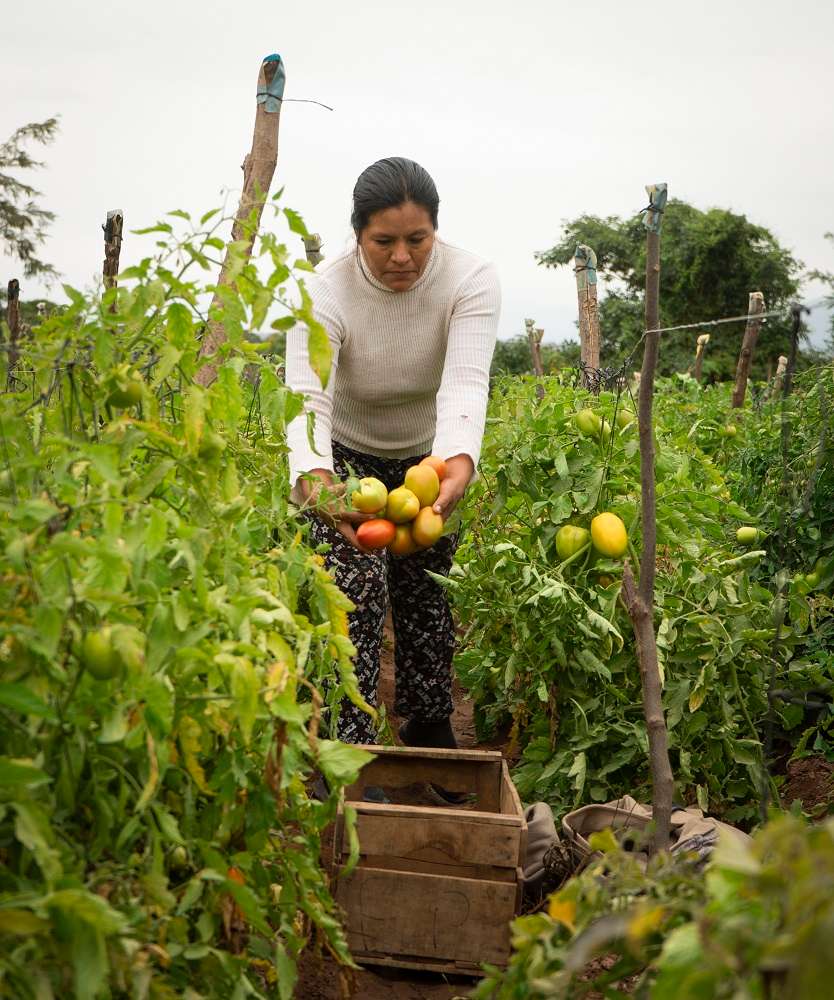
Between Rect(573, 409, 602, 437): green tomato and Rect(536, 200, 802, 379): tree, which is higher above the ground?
Rect(536, 200, 802, 379): tree

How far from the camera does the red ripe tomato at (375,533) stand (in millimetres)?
2730

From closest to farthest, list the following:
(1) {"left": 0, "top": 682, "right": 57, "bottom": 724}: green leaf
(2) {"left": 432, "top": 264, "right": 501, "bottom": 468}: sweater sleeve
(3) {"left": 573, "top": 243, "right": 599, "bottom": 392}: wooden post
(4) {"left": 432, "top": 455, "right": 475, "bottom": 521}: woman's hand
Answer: (1) {"left": 0, "top": 682, "right": 57, "bottom": 724}: green leaf → (4) {"left": 432, "top": 455, "right": 475, "bottom": 521}: woman's hand → (2) {"left": 432, "top": 264, "right": 501, "bottom": 468}: sweater sleeve → (3) {"left": 573, "top": 243, "right": 599, "bottom": 392}: wooden post

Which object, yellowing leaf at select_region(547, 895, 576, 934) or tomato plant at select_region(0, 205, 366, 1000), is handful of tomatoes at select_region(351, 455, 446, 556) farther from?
yellowing leaf at select_region(547, 895, 576, 934)

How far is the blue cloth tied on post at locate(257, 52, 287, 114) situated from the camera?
4.80 meters

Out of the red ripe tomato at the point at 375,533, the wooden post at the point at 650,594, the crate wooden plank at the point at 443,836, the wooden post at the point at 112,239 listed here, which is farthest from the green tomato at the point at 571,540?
the wooden post at the point at 112,239

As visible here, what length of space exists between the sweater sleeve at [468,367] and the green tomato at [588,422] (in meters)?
0.30

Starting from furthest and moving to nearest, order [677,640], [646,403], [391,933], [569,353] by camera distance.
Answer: [569,353], [677,640], [391,933], [646,403]

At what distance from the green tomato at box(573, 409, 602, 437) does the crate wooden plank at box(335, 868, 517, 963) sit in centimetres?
140

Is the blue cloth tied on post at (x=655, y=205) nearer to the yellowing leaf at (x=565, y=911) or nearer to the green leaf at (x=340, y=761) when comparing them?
the green leaf at (x=340, y=761)

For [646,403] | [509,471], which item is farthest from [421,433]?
[646,403]

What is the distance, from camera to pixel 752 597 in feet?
10.5

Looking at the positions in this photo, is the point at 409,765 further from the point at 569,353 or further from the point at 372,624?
the point at 569,353

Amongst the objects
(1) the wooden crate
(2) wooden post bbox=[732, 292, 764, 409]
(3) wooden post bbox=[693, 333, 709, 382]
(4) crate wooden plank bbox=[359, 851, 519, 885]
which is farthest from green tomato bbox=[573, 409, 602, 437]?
(3) wooden post bbox=[693, 333, 709, 382]

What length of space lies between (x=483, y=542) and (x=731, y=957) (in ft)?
9.40
